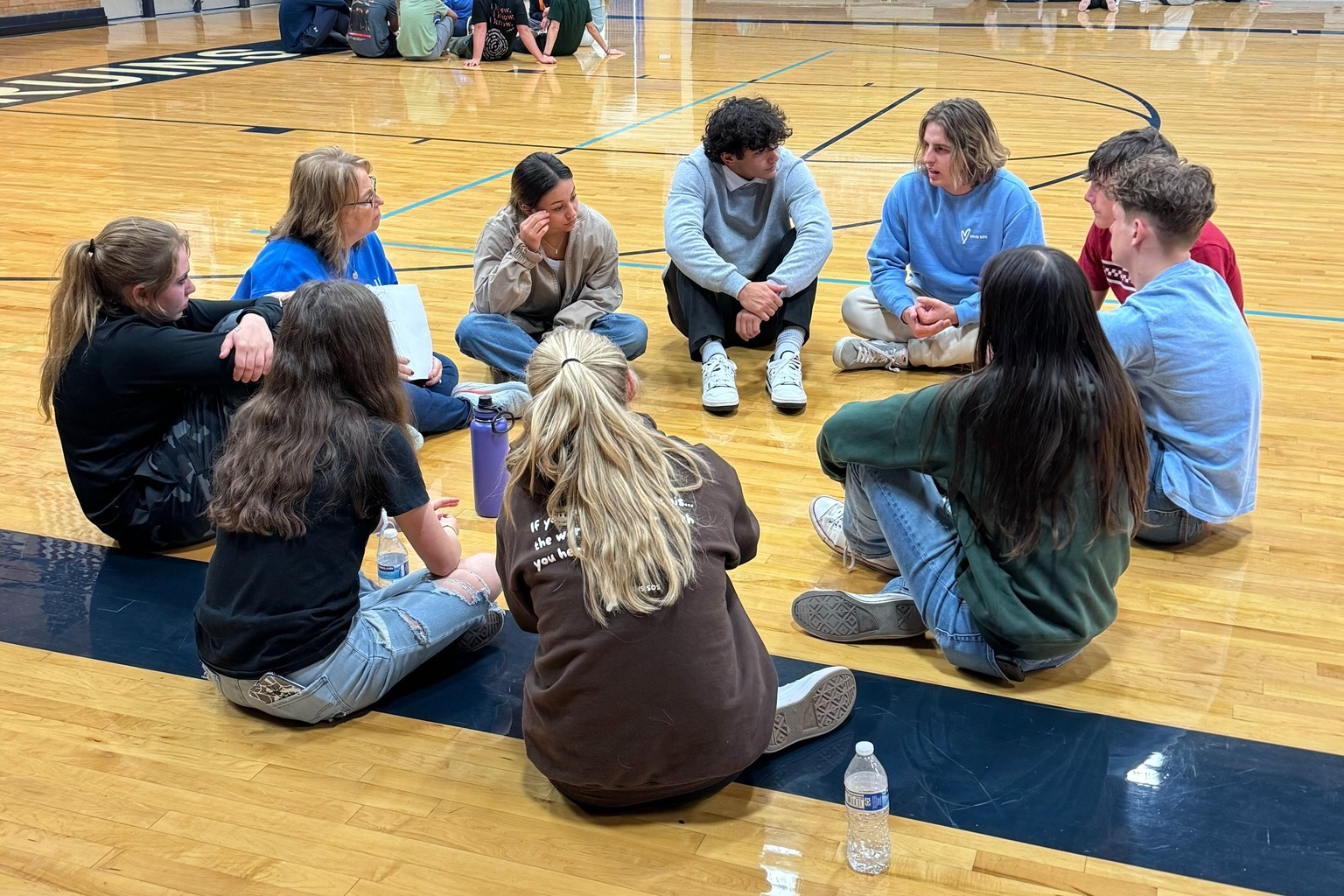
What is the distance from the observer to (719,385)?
394 cm

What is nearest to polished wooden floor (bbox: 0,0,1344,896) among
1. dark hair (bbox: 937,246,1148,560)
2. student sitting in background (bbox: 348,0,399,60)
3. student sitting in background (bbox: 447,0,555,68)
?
dark hair (bbox: 937,246,1148,560)

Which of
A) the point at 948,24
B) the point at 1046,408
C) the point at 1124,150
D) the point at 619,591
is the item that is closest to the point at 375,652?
the point at 619,591

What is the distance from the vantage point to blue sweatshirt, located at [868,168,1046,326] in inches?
158

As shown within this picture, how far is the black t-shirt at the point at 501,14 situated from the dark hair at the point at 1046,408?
1099cm

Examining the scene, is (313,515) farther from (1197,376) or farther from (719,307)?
(719,307)

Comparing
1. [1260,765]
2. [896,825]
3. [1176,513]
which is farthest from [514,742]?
[1176,513]

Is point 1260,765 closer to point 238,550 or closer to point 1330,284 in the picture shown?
point 238,550

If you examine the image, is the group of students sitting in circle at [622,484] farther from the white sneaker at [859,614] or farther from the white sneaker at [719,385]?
the white sneaker at [719,385]

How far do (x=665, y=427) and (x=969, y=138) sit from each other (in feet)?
4.51

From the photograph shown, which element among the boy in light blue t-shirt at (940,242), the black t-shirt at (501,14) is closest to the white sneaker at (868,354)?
the boy in light blue t-shirt at (940,242)

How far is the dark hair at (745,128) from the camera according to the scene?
4.04m

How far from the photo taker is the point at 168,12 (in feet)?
53.6

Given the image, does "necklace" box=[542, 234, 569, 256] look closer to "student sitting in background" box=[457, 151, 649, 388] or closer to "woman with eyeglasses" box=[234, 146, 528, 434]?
"student sitting in background" box=[457, 151, 649, 388]

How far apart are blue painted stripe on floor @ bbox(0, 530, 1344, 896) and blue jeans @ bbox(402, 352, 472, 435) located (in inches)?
41.5
